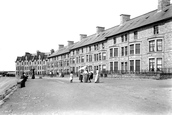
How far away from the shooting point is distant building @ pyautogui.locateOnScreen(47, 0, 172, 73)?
88.6 feet

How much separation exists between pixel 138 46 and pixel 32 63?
82554 millimetres

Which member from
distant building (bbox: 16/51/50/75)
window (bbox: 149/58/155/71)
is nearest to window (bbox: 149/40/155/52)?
window (bbox: 149/58/155/71)

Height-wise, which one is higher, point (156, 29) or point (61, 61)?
point (156, 29)

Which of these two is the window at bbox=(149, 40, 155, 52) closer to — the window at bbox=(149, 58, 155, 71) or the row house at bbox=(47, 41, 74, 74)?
the window at bbox=(149, 58, 155, 71)

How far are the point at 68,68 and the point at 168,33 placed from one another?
4304 centimetres

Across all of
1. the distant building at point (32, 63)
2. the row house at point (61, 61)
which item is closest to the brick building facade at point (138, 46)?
the row house at point (61, 61)

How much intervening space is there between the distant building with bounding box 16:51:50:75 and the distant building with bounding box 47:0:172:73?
166ft

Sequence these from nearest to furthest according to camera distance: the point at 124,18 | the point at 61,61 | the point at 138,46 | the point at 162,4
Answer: the point at 162,4, the point at 138,46, the point at 124,18, the point at 61,61

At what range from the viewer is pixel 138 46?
3231cm

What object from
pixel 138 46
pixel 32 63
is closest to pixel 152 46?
pixel 138 46

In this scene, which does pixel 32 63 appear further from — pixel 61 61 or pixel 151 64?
pixel 151 64

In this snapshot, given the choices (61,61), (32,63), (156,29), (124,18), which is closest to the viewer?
(156,29)

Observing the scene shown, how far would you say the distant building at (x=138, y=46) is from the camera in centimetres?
2702

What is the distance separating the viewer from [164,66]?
26.9 m
